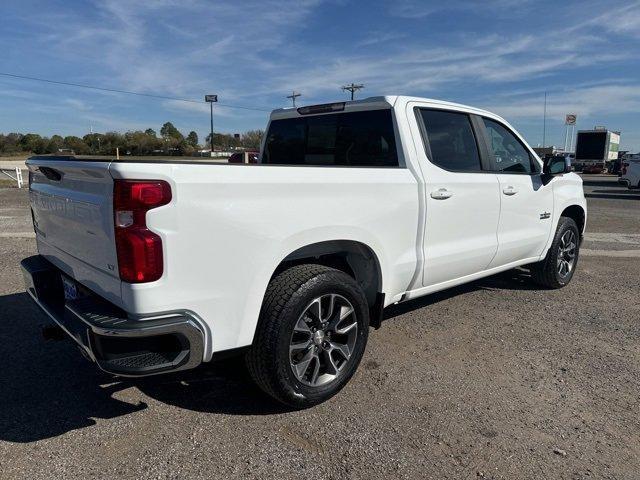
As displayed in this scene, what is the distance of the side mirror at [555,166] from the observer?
4859mm

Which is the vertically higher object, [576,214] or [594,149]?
[594,149]

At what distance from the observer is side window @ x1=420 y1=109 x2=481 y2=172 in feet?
12.6

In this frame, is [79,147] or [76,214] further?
[79,147]

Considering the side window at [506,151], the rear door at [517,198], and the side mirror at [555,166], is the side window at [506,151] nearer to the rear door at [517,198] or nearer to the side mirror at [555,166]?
the rear door at [517,198]

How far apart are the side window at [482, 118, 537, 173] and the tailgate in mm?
3364

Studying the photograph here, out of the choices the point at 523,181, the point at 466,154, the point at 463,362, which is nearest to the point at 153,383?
the point at 463,362

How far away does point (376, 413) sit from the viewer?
2943 mm

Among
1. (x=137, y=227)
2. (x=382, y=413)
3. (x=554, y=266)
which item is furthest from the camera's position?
(x=554, y=266)

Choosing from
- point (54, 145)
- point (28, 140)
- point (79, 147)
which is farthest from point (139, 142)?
point (28, 140)

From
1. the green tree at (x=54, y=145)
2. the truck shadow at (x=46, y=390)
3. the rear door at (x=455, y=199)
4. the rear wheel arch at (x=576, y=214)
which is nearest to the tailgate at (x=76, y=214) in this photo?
the truck shadow at (x=46, y=390)

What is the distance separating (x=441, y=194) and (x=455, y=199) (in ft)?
0.70

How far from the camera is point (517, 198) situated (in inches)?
179

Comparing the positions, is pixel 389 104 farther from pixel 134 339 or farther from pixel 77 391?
pixel 77 391

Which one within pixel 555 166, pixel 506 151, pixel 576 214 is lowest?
pixel 576 214
